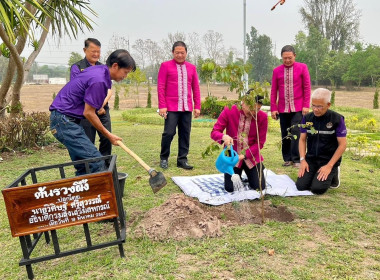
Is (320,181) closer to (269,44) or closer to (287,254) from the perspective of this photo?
(287,254)

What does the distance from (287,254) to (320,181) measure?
1.55 meters

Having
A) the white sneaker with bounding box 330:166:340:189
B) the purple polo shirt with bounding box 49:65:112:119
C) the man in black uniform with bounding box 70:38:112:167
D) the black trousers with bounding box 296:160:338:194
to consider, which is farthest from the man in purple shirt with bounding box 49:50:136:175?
the white sneaker with bounding box 330:166:340:189

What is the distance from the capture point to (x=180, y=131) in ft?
16.6

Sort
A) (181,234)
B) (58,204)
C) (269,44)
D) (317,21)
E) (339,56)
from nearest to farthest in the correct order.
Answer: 1. (58,204)
2. (181,234)
3. (339,56)
4. (269,44)
5. (317,21)

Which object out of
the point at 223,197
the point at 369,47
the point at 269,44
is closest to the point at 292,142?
the point at 223,197

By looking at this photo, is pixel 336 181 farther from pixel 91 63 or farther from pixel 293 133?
pixel 91 63

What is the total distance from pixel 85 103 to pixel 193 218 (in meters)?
1.31

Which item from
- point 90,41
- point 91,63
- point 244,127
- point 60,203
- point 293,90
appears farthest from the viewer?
point 293,90

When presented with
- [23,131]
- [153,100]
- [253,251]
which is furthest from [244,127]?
[153,100]

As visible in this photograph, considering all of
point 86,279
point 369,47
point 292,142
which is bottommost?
point 86,279

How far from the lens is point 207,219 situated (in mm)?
2881

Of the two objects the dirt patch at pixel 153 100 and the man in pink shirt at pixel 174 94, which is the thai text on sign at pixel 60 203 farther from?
the dirt patch at pixel 153 100

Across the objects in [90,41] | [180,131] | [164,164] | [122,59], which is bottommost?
[164,164]

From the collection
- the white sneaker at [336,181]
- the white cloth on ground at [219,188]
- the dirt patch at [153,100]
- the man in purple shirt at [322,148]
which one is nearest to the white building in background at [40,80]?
the dirt patch at [153,100]
